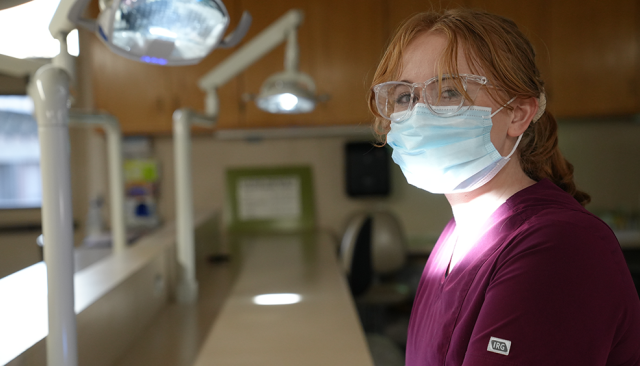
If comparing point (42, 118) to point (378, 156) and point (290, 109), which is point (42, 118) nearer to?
point (290, 109)

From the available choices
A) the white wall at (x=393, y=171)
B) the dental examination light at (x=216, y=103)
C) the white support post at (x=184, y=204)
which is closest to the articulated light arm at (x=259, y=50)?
the dental examination light at (x=216, y=103)

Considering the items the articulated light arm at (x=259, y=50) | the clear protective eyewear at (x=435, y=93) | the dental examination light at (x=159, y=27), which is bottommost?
the clear protective eyewear at (x=435, y=93)

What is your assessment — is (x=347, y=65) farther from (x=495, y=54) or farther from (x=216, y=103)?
(x=495, y=54)

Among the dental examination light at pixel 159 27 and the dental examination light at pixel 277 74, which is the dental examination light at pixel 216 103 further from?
the dental examination light at pixel 159 27

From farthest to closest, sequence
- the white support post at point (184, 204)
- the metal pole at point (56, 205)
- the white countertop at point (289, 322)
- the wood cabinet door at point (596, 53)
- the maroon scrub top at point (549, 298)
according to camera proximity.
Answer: the wood cabinet door at point (596, 53), the white support post at point (184, 204), the white countertop at point (289, 322), the metal pole at point (56, 205), the maroon scrub top at point (549, 298)

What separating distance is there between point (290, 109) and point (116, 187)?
2.14ft

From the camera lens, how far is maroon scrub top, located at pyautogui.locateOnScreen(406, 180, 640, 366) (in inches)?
21.6

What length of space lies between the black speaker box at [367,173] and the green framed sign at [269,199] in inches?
11.2

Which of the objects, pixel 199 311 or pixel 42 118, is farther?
pixel 199 311

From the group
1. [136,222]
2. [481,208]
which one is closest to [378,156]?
[136,222]

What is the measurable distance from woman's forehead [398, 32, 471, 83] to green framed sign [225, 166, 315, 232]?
213cm

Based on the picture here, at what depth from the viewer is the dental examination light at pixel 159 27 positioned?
2.55 feet

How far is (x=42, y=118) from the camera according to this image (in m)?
0.68

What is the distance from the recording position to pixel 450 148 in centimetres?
79
